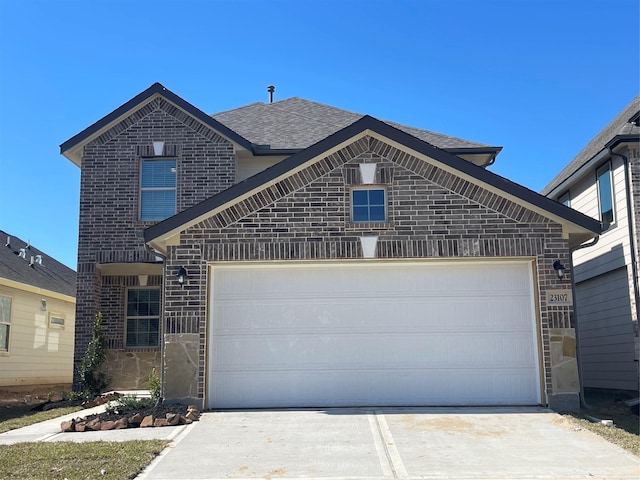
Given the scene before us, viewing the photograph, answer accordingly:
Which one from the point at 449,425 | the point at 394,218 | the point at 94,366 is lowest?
the point at 449,425

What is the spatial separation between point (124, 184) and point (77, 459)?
8350 millimetres

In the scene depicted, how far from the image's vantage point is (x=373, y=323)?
10969 mm

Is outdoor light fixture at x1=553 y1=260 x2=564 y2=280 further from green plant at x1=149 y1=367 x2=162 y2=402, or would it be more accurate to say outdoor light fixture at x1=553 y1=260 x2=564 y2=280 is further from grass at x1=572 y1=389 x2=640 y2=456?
green plant at x1=149 y1=367 x2=162 y2=402

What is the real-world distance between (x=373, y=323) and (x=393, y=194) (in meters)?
2.22

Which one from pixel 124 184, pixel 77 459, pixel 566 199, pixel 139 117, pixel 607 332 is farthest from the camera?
pixel 566 199

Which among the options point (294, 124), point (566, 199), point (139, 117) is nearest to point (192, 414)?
point (139, 117)

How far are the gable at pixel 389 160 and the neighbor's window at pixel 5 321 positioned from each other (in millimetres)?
6821

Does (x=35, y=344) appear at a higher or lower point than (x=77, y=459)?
higher

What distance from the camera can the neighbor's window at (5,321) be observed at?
1571 centimetres

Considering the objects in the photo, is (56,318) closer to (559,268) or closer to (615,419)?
(559,268)

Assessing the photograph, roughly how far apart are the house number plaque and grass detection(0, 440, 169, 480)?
6373 millimetres

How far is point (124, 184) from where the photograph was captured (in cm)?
1466

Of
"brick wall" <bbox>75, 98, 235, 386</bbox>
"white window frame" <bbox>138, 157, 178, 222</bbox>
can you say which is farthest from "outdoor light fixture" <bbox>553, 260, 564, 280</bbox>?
"white window frame" <bbox>138, 157, 178, 222</bbox>

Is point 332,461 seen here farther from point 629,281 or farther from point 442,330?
point 629,281
